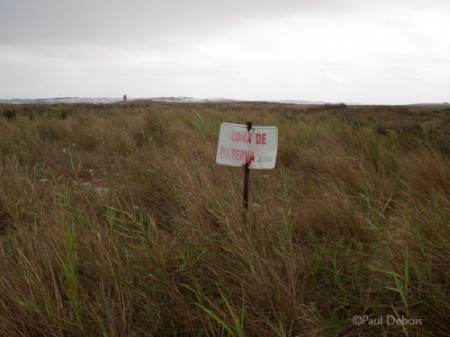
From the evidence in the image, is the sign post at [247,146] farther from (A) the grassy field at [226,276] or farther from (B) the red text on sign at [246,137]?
(A) the grassy field at [226,276]

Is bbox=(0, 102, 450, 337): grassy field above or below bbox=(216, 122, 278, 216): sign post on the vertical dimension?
below

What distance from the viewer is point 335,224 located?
176 cm

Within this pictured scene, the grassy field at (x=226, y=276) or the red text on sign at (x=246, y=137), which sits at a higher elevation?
the red text on sign at (x=246, y=137)

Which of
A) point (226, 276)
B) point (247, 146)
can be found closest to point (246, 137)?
point (247, 146)

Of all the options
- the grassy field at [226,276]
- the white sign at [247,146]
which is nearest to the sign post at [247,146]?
the white sign at [247,146]

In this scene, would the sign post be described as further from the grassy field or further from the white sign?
the grassy field

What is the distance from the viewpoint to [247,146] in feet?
5.36

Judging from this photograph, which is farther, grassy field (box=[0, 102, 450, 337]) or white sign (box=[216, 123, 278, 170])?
white sign (box=[216, 123, 278, 170])

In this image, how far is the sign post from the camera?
64.0 inches

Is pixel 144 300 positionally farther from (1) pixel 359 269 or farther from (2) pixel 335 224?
(2) pixel 335 224

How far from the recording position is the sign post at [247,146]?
5.33 ft

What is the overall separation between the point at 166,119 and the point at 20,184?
3606mm

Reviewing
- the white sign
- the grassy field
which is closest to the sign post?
the white sign

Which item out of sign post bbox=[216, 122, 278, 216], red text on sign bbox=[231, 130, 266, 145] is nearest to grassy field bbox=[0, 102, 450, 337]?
sign post bbox=[216, 122, 278, 216]
